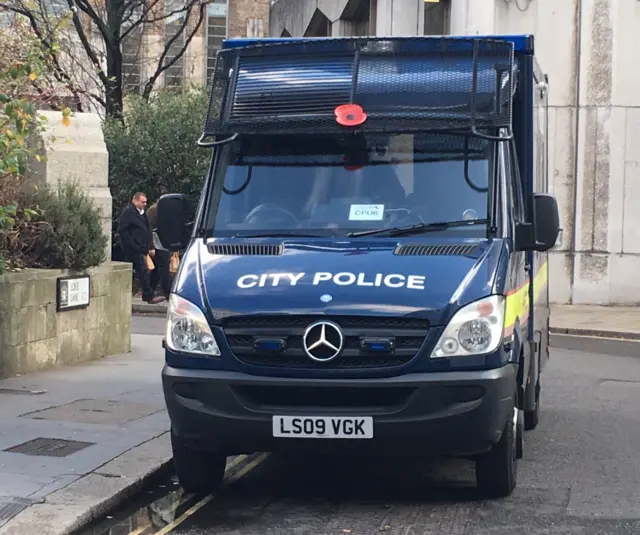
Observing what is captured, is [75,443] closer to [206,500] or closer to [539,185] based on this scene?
[206,500]

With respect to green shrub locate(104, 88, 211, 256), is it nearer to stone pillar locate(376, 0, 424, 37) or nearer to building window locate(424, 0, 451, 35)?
stone pillar locate(376, 0, 424, 37)

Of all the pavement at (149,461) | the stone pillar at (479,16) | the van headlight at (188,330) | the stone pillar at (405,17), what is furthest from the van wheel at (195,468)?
the stone pillar at (405,17)

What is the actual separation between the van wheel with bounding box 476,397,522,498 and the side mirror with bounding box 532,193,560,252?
985 mm

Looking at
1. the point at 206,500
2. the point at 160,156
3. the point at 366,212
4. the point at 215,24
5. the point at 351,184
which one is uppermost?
the point at 215,24

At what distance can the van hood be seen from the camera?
590 centimetres

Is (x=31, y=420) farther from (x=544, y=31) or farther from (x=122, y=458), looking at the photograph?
(x=544, y=31)

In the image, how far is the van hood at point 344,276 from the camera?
5.90 m

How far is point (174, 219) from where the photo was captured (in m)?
7.18

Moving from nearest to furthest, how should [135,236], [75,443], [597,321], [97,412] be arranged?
1. [75,443]
2. [97,412]
3. [135,236]
4. [597,321]

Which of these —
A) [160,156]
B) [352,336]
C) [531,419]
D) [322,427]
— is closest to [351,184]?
[352,336]

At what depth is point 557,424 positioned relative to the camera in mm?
9477

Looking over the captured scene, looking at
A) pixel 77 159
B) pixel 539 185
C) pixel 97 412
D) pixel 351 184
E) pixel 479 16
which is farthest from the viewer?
pixel 479 16

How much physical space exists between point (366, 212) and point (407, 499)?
1.68 metres

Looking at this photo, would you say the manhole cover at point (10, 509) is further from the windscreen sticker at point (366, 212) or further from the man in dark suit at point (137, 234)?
the man in dark suit at point (137, 234)
